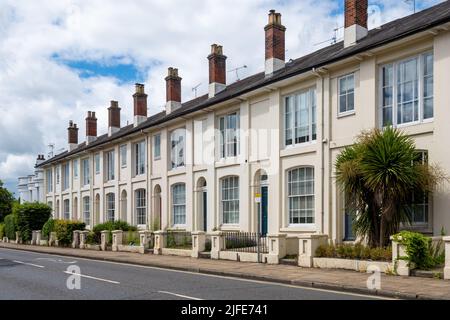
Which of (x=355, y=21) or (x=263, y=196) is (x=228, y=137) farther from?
(x=355, y=21)

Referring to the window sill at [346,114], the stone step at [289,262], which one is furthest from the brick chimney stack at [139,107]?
the stone step at [289,262]

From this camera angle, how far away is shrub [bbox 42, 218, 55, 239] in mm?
35219

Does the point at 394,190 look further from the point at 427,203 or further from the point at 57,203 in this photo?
the point at 57,203

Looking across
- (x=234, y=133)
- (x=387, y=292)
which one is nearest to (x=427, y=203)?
(x=387, y=292)

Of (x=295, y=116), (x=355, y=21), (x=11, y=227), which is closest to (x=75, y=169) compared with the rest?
(x=11, y=227)

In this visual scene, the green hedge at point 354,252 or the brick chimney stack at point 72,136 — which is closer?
the green hedge at point 354,252

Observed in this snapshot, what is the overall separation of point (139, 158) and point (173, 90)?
15.8 ft

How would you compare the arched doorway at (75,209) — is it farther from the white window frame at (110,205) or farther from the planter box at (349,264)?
the planter box at (349,264)

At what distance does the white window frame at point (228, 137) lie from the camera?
23766 millimetres

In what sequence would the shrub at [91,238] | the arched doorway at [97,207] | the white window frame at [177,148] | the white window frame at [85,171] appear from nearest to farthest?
the white window frame at [177,148] → the shrub at [91,238] → the arched doorway at [97,207] → the white window frame at [85,171]

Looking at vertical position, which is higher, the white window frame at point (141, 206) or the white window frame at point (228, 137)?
the white window frame at point (228, 137)

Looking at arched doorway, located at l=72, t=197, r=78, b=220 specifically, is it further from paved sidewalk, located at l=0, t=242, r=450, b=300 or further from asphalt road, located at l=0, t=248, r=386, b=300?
asphalt road, located at l=0, t=248, r=386, b=300

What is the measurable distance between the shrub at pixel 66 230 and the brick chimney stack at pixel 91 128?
12028mm

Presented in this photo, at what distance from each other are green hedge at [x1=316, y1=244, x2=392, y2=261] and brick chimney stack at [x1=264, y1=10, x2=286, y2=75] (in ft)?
32.4
